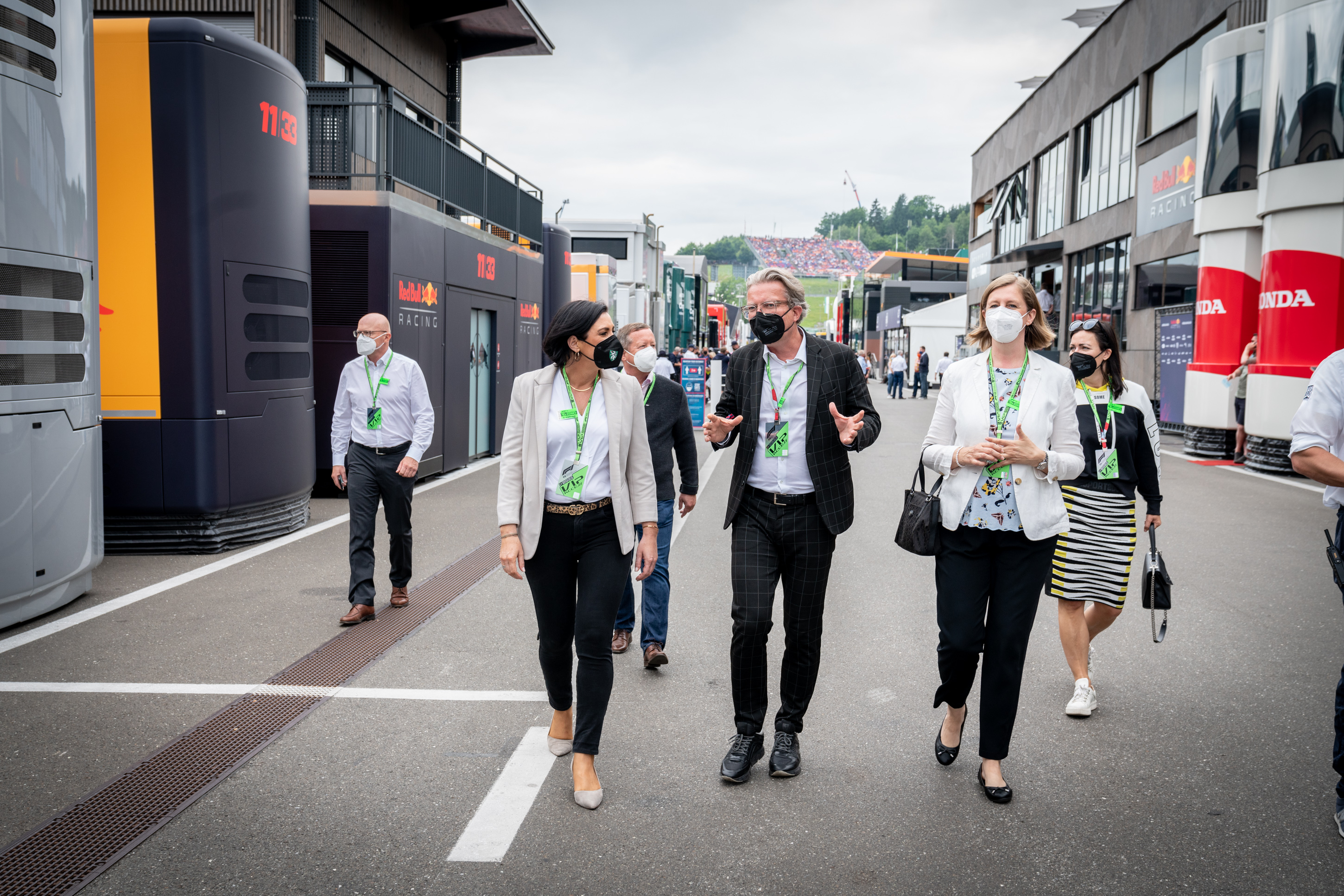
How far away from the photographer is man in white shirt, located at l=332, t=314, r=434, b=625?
6.36 meters

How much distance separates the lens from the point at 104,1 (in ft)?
45.0

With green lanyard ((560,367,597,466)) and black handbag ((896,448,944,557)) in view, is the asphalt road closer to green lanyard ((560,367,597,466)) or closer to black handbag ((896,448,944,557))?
black handbag ((896,448,944,557))

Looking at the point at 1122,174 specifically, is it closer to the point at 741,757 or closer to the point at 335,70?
the point at 335,70

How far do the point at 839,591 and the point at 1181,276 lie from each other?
64.6 ft

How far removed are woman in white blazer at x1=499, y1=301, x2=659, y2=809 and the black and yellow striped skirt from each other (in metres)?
2.01

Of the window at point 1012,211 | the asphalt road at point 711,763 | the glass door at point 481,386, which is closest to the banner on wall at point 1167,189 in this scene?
the window at point 1012,211

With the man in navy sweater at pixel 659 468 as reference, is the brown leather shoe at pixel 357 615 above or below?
below

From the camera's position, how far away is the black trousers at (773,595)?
3.97m

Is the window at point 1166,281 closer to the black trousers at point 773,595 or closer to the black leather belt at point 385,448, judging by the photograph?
the black leather belt at point 385,448

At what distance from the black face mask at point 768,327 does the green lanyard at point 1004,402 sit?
783 millimetres

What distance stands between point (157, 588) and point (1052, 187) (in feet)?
113

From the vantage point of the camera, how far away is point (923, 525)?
3.87 meters

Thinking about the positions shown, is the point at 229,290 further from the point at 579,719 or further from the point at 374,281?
the point at 579,719

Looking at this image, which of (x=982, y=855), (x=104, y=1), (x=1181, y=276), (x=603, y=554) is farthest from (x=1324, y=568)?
(x=1181, y=276)
